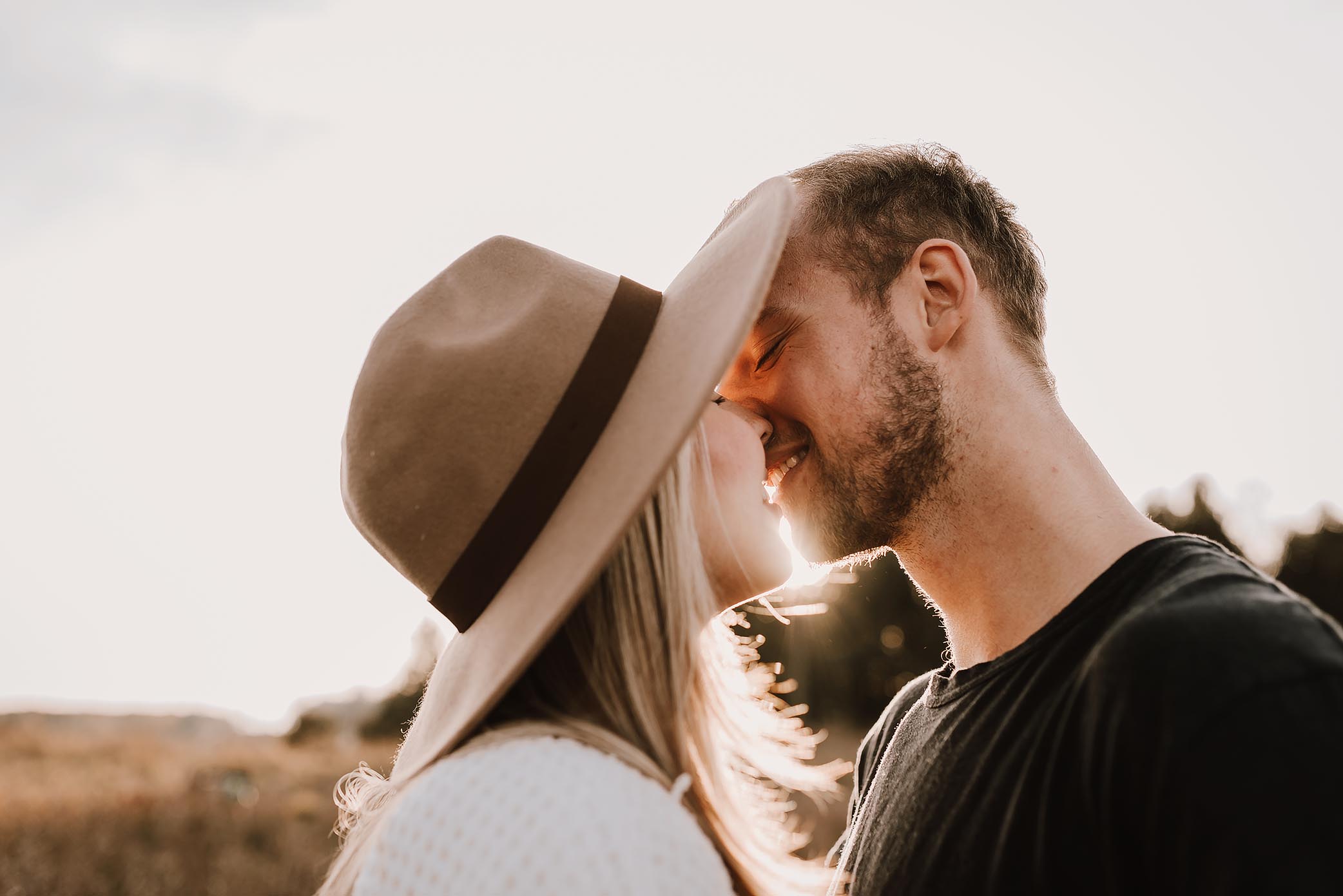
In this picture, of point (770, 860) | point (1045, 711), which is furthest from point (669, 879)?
point (1045, 711)

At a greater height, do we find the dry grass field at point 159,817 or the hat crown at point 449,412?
the hat crown at point 449,412

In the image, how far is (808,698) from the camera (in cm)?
2311

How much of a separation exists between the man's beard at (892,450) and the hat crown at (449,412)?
3.25ft

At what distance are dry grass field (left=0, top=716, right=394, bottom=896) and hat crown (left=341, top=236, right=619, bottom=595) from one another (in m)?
6.95

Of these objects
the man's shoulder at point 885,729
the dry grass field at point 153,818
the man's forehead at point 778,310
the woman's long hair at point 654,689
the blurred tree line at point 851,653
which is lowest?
the blurred tree line at point 851,653

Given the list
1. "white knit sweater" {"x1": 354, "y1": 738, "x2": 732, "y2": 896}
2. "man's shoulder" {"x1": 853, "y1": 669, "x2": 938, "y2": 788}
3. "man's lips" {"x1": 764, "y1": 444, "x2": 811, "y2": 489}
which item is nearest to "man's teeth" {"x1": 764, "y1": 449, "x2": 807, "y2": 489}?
"man's lips" {"x1": 764, "y1": 444, "x2": 811, "y2": 489}

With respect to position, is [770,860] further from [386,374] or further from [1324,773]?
[386,374]

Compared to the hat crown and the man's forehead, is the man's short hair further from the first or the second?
the hat crown

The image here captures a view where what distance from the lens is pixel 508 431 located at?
1.61 meters

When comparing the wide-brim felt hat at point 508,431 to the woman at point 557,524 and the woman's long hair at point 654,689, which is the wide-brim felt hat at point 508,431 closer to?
the woman at point 557,524

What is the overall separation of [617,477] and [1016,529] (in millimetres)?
1161

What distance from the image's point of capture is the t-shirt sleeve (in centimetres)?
107

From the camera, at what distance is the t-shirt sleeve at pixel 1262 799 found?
1.07m

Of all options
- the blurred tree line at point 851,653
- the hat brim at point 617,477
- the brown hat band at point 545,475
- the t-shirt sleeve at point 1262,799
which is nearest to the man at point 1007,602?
the t-shirt sleeve at point 1262,799
